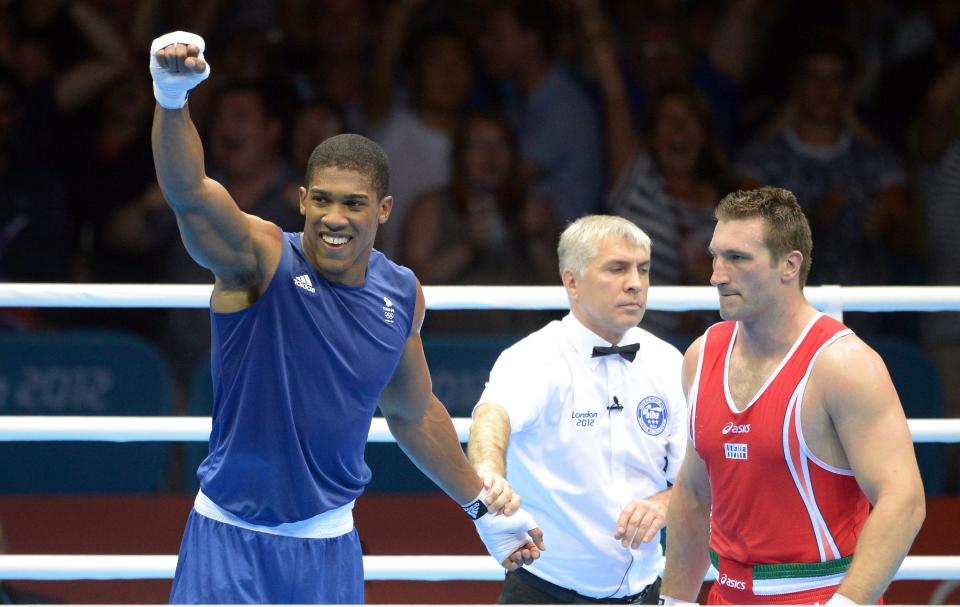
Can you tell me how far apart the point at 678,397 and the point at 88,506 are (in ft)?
7.85

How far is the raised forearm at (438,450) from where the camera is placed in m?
3.38

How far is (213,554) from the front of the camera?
3029mm

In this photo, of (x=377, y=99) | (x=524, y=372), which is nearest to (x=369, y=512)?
(x=524, y=372)

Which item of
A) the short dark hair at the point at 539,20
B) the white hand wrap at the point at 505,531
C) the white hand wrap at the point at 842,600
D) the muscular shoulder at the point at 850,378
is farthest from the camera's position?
the short dark hair at the point at 539,20

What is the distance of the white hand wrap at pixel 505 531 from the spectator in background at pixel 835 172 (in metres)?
2.77

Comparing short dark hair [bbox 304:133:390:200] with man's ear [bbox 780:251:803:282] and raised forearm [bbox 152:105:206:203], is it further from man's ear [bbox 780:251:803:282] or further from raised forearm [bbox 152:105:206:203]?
man's ear [bbox 780:251:803:282]

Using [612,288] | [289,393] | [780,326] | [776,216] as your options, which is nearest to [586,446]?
[612,288]

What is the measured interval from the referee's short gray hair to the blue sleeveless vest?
903 millimetres

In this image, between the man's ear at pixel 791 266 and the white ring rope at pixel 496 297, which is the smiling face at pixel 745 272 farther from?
the white ring rope at pixel 496 297

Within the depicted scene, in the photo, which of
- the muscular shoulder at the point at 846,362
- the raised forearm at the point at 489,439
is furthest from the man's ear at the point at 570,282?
the muscular shoulder at the point at 846,362

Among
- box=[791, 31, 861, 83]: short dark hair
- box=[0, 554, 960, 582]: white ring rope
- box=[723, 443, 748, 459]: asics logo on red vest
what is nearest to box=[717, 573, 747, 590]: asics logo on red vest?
box=[723, 443, 748, 459]: asics logo on red vest

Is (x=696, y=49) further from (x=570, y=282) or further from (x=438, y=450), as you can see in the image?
(x=438, y=450)

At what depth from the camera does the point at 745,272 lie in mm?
3156

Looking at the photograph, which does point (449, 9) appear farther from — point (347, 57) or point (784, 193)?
point (784, 193)
